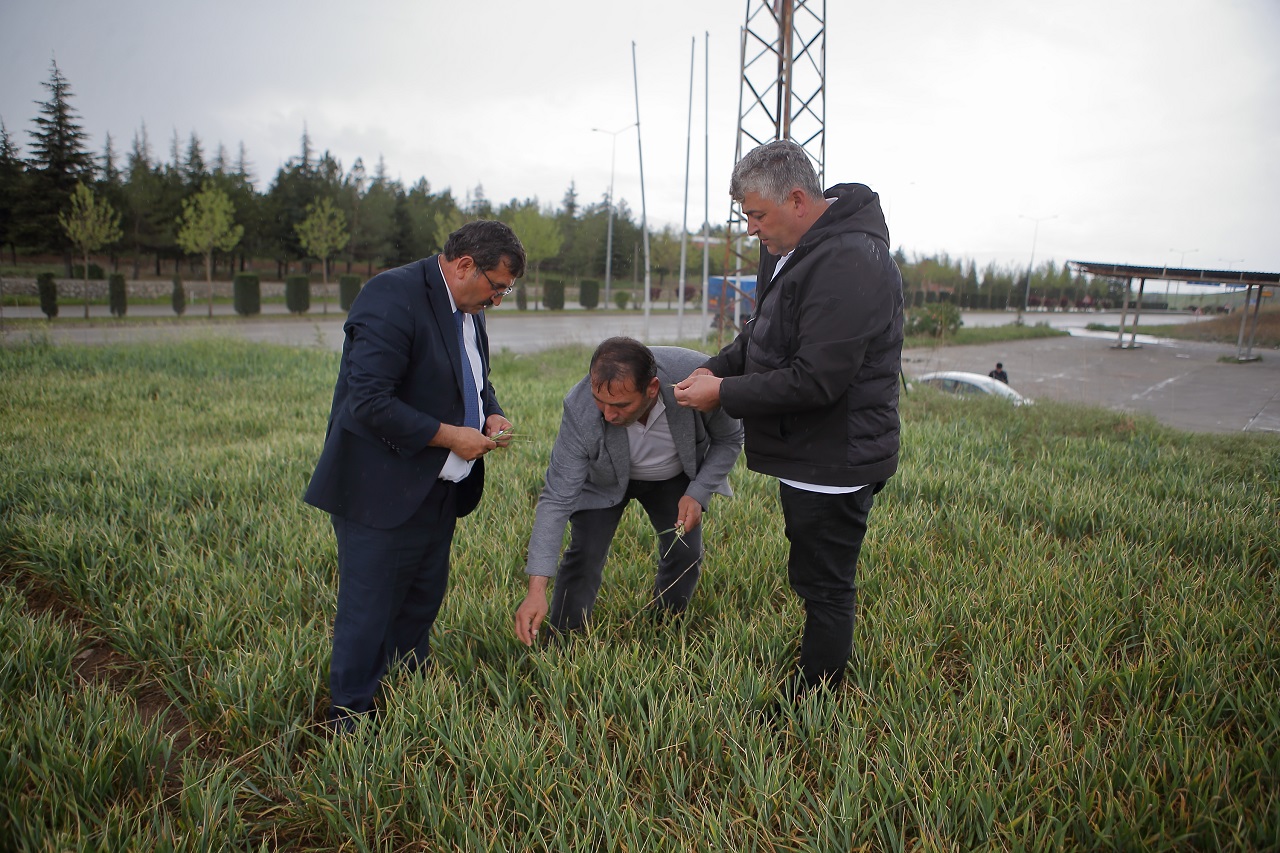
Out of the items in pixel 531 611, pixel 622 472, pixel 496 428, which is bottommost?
pixel 531 611

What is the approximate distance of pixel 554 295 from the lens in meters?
38.0

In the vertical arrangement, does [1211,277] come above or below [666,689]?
above

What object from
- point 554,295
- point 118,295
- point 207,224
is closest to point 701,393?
point 118,295

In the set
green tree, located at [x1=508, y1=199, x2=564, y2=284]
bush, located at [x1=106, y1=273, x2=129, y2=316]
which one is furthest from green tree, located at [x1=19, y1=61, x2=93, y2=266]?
green tree, located at [x1=508, y1=199, x2=564, y2=284]

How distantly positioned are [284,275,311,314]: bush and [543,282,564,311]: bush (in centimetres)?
1277

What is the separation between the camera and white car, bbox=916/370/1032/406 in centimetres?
997

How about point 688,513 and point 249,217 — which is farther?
point 249,217

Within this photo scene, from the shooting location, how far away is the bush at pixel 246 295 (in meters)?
26.0

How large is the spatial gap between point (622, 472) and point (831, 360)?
94cm

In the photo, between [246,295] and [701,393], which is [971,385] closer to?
[701,393]

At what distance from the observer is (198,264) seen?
3953 centimetres

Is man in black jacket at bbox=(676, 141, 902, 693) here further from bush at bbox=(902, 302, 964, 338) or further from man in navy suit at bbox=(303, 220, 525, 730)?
bush at bbox=(902, 302, 964, 338)

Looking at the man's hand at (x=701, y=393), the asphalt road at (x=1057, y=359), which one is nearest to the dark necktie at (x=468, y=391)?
the man's hand at (x=701, y=393)

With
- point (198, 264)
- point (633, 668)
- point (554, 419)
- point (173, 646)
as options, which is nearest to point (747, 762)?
point (633, 668)
